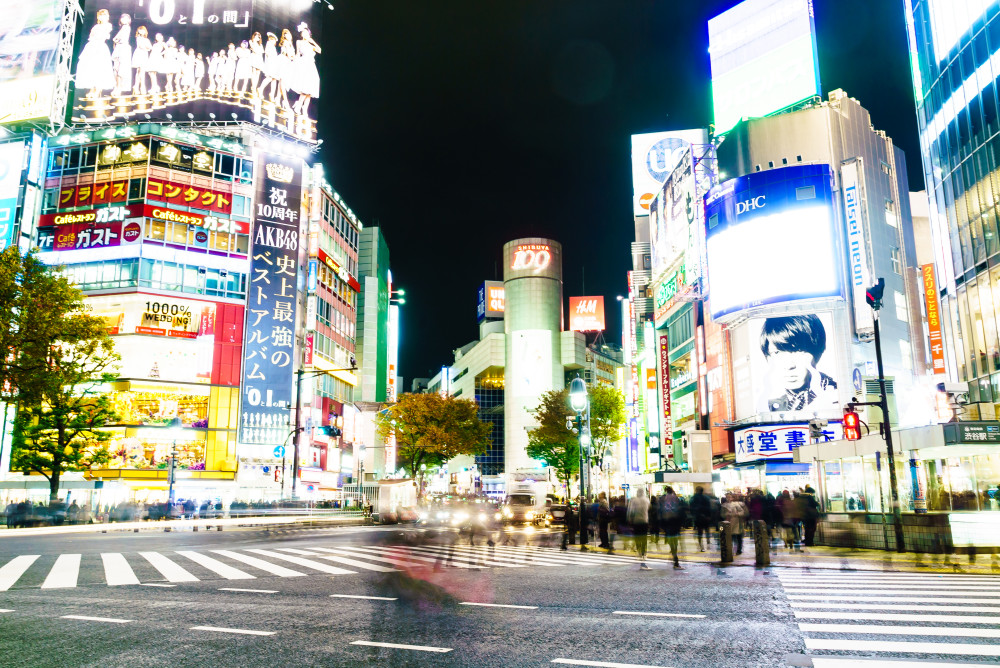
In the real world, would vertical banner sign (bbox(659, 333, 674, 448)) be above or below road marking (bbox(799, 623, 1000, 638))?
above

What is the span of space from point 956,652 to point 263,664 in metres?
6.67

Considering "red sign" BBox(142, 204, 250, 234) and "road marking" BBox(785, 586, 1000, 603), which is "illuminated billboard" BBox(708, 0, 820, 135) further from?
"road marking" BBox(785, 586, 1000, 603)

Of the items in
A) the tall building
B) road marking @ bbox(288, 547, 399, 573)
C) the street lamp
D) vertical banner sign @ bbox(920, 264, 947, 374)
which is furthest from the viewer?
vertical banner sign @ bbox(920, 264, 947, 374)

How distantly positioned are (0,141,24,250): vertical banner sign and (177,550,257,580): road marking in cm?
5083

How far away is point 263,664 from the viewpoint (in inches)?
263

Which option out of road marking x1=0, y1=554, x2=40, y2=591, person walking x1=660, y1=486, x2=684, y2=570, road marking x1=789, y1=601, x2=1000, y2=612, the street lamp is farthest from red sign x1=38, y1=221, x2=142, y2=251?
road marking x1=789, y1=601, x2=1000, y2=612

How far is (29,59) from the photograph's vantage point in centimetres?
6062

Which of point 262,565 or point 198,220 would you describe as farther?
point 198,220

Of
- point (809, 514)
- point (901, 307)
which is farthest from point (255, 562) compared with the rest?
point (901, 307)

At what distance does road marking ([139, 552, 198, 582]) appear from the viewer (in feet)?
45.0

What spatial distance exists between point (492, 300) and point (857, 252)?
85.9m

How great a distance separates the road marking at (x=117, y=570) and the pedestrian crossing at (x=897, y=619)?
11371 millimetres

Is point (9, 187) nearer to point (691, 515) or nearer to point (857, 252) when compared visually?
point (691, 515)

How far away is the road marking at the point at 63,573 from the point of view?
1255 cm
